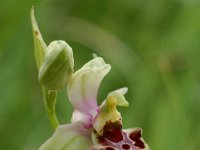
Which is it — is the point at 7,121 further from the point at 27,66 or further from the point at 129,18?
the point at 129,18

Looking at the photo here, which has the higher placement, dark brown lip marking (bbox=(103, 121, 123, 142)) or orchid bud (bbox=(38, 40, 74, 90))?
orchid bud (bbox=(38, 40, 74, 90))

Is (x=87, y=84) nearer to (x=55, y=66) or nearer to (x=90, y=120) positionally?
(x=90, y=120)

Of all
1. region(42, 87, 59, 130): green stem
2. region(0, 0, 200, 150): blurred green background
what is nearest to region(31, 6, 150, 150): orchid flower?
region(42, 87, 59, 130): green stem

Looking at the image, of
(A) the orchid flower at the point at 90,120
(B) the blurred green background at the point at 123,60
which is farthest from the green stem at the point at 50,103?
(B) the blurred green background at the point at 123,60

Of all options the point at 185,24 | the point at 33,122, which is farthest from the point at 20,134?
the point at 185,24

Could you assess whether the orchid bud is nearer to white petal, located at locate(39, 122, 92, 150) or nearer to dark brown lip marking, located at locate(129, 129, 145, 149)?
white petal, located at locate(39, 122, 92, 150)

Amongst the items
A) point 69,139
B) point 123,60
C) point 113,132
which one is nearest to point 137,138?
point 113,132
